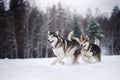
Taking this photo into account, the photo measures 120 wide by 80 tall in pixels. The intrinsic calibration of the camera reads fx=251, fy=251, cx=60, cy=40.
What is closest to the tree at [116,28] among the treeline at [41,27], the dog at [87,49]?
the treeline at [41,27]

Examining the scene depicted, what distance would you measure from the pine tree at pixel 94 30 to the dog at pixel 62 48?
30 centimetres

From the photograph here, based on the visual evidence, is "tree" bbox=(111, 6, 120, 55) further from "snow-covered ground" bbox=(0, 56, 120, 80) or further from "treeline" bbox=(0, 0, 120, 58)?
"snow-covered ground" bbox=(0, 56, 120, 80)

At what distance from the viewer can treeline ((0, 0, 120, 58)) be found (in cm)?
231

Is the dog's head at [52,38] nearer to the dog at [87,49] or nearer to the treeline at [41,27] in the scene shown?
the dog at [87,49]

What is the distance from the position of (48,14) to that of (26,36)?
0.46 m

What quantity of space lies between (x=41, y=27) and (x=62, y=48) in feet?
2.47

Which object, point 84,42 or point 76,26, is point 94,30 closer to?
point 76,26

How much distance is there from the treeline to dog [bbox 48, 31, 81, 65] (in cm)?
24

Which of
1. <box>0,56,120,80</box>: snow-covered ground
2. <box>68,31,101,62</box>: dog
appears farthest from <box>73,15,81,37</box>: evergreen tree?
<box>0,56,120,80</box>: snow-covered ground

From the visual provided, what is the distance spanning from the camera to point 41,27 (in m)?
2.63

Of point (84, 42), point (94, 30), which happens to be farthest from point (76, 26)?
point (84, 42)

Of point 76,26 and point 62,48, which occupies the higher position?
point 76,26

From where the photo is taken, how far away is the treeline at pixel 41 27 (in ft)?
7.58

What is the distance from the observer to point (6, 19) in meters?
2.72
